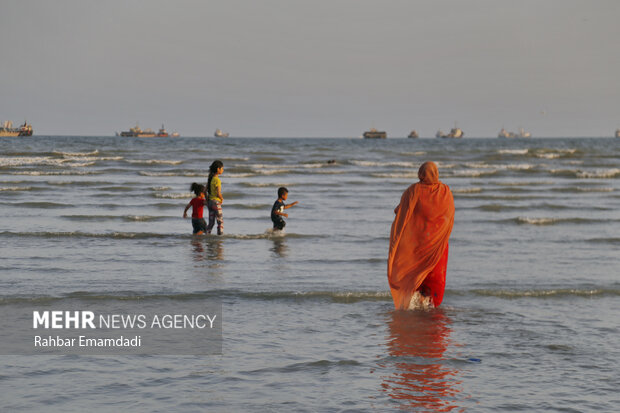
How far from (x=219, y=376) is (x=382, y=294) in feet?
11.8

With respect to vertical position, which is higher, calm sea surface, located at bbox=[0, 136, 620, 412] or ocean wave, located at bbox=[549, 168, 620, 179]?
ocean wave, located at bbox=[549, 168, 620, 179]

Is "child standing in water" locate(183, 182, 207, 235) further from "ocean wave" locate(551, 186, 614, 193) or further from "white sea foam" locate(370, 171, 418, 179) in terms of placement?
"white sea foam" locate(370, 171, 418, 179)

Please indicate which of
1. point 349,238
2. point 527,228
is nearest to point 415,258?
point 349,238

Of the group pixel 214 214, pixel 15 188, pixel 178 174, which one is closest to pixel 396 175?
pixel 178 174

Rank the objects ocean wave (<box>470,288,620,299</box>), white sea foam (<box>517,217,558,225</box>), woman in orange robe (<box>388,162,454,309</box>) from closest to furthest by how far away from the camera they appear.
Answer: woman in orange robe (<box>388,162,454,309</box>)
ocean wave (<box>470,288,620,299</box>)
white sea foam (<box>517,217,558,225</box>)

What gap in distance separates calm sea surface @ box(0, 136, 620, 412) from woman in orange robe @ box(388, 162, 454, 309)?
0.35 m

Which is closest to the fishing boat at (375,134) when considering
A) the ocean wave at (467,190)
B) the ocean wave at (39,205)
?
the ocean wave at (467,190)

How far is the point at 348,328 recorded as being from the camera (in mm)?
7336

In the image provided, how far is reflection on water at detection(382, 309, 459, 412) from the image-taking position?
17.3 ft

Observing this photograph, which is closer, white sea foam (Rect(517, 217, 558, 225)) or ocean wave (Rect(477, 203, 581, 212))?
white sea foam (Rect(517, 217, 558, 225))

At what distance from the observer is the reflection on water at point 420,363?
5.28 m

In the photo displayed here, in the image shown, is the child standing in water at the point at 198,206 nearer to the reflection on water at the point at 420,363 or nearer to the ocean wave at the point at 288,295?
the ocean wave at the point at 288,295

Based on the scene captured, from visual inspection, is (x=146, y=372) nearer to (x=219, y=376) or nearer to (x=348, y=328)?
(x=219, y=376)

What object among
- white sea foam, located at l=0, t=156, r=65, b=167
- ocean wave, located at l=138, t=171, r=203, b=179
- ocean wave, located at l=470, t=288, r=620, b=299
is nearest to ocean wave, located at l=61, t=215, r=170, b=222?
ocean wave, located at l=470, t=288, r=620, b=299
